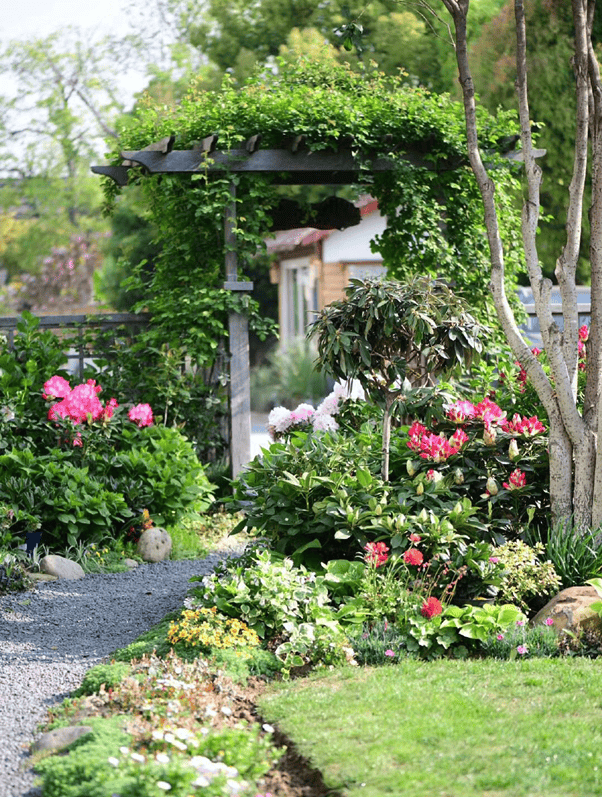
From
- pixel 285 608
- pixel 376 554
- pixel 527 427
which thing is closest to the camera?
pixel 285 608

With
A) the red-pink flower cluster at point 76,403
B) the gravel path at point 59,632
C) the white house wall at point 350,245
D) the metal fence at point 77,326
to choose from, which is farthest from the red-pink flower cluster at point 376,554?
the white house wall at point 350,245

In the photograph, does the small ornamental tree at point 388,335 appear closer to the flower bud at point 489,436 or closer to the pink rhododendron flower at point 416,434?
the pink rhododendron flower at point 416,434

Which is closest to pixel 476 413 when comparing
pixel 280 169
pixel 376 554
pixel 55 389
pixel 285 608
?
pixel 376 554

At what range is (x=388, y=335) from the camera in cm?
517

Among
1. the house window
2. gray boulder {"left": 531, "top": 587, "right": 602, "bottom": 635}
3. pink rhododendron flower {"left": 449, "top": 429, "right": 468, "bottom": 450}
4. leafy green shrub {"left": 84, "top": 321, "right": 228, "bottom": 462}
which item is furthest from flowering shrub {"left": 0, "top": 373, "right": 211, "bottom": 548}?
the house window

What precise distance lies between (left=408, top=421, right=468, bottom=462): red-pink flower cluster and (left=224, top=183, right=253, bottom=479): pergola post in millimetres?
2893

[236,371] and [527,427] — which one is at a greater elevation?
[236,371]

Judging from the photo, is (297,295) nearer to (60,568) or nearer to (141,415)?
(141,415)

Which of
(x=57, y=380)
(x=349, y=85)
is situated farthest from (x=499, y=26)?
(x=57, y=380)

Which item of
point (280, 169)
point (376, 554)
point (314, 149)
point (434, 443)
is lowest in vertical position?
point (376, 554)

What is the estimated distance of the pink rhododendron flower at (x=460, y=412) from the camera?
5.46 metres

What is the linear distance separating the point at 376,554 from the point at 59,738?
1.81 metres

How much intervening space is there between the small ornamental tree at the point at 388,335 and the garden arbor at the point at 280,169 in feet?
8.78

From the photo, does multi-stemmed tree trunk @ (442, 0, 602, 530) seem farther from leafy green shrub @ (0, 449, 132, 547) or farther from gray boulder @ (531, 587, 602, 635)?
leafy green shrub @ (0, 449, 132, 547)
